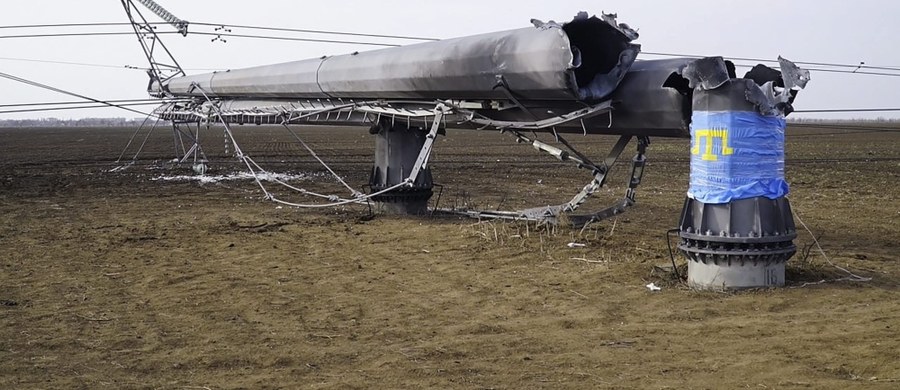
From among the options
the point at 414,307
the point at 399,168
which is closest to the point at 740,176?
the point at 414,307

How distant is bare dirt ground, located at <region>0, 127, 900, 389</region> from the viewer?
6.41 metres

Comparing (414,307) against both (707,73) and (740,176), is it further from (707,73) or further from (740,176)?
(707,73)

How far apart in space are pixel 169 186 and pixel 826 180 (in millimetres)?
16620

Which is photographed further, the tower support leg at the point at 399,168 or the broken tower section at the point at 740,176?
the tower support leg at the point at 399,168

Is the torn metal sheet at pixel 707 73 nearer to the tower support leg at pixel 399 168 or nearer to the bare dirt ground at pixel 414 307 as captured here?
the bare dirt ground at pixel 414 307

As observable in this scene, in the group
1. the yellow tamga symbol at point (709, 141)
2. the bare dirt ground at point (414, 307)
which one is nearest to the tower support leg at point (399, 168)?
the bare dirt ground at point (414, 307)

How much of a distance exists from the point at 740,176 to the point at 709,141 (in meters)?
0.44

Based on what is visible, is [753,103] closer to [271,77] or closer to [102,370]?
[102,370]

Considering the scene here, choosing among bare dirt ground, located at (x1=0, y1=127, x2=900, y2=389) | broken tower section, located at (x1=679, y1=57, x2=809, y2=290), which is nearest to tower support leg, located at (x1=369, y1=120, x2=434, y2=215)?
bare dirt ground, located at (x1=0, y1=127, x2=900, y2=389)

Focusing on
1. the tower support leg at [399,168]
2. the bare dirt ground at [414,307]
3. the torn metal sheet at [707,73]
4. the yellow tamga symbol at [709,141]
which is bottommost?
A: the bare dirt ground at [414,307]

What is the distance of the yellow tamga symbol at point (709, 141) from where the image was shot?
843 centimetres

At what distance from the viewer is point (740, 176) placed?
845 cm

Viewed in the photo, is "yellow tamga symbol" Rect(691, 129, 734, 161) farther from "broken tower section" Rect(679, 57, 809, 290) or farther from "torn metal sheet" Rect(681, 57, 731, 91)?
"torn metal sheet" Rect(681, 57, 731, 91)

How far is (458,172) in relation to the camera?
87.1ft
